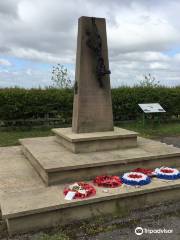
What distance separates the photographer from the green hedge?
10633mm

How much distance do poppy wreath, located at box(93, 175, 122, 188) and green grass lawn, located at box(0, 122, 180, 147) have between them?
439 centimetres

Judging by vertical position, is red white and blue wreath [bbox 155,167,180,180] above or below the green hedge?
below

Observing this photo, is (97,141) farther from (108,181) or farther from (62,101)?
(62,101)

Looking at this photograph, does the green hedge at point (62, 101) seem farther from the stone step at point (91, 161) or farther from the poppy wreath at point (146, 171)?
the poppy wreath at point (146, 171)

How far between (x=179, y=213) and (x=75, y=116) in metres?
2.79

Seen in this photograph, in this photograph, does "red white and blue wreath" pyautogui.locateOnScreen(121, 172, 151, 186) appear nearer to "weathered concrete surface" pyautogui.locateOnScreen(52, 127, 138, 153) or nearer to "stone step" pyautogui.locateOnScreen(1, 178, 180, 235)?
"stone step" pyautogui.locateOnScreen(1, 178, 180, 235)

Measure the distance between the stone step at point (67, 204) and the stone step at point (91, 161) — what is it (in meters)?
0.28

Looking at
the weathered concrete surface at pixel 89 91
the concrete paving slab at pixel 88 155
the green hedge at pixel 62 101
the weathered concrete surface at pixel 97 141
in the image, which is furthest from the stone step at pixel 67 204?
the green hedge at pixel 62 101

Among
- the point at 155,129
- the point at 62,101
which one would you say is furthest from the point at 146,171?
the point at 62,101

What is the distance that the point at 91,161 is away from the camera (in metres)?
4.73

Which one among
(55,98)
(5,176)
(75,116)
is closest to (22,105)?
(55,98)

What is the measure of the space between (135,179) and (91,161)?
0.76 m

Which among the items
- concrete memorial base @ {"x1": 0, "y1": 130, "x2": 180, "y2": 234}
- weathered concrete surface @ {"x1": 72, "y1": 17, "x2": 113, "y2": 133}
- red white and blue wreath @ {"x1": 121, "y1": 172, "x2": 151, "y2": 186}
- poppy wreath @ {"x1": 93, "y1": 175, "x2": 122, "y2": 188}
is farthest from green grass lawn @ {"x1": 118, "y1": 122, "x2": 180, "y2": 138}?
poppy wreath @ {"x1": 93, "y1": 175, "x2": 122, "y2": 188}

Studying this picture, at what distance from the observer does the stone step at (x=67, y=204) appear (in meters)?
3.55
